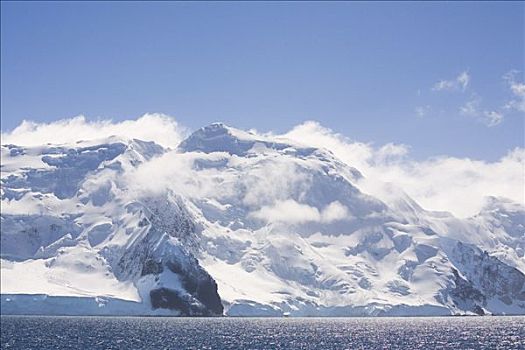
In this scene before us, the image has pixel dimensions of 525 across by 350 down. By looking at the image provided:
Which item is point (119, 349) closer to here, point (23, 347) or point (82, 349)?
point (82, 349)

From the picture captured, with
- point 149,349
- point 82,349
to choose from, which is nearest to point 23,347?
point 82,349

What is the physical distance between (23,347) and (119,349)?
25.8 metres

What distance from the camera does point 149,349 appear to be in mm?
199875

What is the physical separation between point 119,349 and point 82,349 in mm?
9790

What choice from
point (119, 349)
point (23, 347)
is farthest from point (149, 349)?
point (23, 347)

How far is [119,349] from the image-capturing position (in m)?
197

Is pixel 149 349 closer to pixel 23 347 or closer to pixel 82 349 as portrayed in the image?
pixel 82 349

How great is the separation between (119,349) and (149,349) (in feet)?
26.5

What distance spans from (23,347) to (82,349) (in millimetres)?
16055

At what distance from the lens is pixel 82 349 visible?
197m

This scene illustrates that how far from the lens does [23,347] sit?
197750 millimetres
